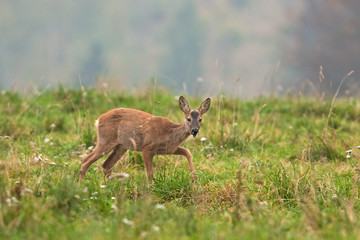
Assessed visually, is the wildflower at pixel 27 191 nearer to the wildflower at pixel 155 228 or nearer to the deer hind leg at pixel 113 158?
the wildflower at pixel 155 228

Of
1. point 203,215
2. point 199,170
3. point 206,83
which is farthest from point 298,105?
point 203,215

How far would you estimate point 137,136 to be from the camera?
7.80m

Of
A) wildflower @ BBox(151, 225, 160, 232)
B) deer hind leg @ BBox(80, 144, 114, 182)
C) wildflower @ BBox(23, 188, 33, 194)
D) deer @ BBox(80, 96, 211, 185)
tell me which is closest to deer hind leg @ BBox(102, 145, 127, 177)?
deer @ BBox(80, 96, 211, 185)

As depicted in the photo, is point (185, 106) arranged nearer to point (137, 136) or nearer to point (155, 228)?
point (137, 136)

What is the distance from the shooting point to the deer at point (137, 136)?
768cm

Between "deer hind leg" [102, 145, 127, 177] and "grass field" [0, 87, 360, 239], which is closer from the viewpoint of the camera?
"grass field" [0, 87, 360, 239]

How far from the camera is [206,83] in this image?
498 inches

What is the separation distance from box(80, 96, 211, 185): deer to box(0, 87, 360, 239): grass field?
0.66 ft

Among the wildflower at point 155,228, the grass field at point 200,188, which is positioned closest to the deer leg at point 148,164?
the grass field at point 200,188

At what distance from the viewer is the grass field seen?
16.6 feet

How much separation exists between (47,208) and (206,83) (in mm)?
7619

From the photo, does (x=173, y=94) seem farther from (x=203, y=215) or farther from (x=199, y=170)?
(x=203, y=215)

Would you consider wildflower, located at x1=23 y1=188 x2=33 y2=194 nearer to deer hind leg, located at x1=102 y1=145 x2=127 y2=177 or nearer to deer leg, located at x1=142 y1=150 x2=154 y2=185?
deer leg, located at x1=142 y1=150 x2=154 y2=185

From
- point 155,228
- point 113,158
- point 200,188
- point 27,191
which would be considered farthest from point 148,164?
point 155,228
